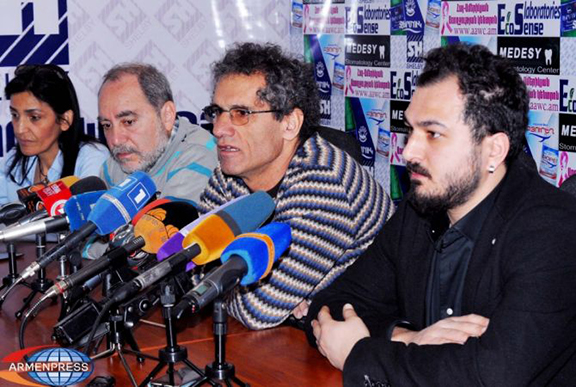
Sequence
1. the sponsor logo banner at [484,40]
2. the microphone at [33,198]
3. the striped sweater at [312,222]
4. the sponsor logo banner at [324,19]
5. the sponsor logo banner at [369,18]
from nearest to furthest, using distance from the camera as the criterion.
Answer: the striped sweater at [312,222] < the microphone at [33,198] < the sponsor logo banner at [484,40] < the sponsor logo banner at [369,18] < the sponsor logo banner at [324,19]

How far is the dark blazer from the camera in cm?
195

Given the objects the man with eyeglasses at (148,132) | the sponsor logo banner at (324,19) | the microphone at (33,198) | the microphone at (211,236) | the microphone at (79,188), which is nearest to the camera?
the microphone at (211,236)

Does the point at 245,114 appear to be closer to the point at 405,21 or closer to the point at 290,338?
the point at 290,338

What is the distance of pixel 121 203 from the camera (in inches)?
91.4

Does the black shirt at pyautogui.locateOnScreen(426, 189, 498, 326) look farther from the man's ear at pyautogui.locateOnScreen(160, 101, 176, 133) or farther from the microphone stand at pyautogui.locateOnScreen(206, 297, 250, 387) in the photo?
the man's ear at pyautogui.locateOnScreen(160, 101, 176, 133)

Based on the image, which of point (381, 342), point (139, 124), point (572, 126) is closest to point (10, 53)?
point (139, 124)

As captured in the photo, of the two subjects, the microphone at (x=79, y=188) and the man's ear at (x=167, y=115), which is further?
the man's ear at (x=167, y=115)

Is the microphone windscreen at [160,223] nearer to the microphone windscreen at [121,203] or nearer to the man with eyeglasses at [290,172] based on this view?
Result: the microphone windscreen at [121,203]

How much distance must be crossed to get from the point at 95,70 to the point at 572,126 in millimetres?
3069

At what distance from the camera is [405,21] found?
5570 mm

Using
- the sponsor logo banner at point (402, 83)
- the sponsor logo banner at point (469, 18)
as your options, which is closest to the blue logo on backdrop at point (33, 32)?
the sponsor logo banner at point (402, 83)

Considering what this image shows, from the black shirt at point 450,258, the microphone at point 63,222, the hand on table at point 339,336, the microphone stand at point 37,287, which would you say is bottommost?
the microphone stand at point 37,287

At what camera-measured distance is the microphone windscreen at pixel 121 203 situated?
7.41 ft

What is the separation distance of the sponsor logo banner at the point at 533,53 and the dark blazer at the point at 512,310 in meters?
2.53
